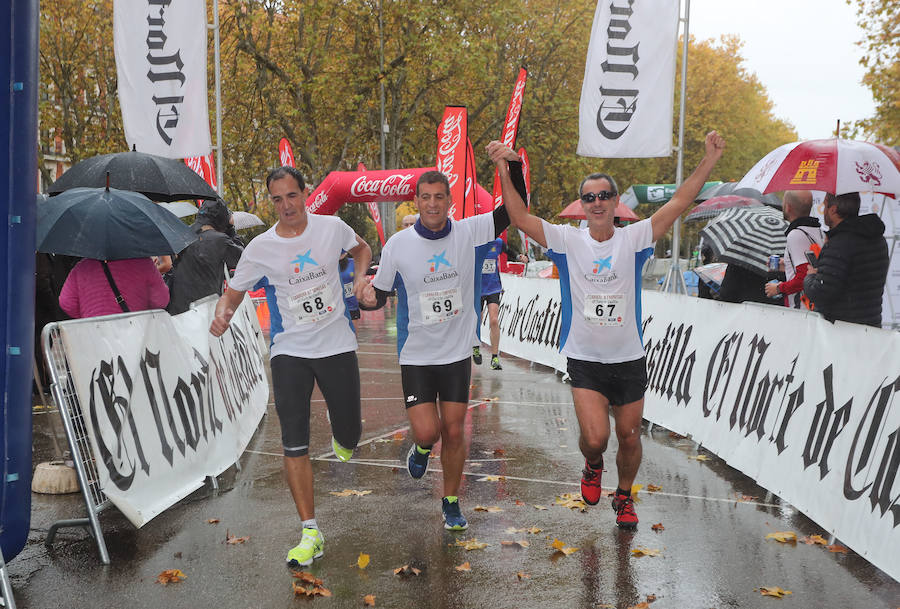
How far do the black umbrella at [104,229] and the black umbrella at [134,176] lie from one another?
53.8 inches

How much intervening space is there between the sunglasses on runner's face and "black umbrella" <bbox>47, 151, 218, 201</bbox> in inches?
154

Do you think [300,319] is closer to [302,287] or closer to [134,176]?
[302,287]

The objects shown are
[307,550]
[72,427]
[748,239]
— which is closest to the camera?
[307,550]

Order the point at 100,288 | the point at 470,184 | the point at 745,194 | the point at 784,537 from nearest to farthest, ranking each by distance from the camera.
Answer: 1. the point at 784,537
2. the point at 100,288
3. the point at 745,194
4. the point at 470,184

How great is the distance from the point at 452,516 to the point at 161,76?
31.7 ft

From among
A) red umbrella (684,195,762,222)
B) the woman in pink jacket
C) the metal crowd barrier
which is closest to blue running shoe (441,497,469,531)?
the metal crowd barrier

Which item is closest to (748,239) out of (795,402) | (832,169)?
(832,169)

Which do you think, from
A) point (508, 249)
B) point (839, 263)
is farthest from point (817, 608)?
point (508, 249)

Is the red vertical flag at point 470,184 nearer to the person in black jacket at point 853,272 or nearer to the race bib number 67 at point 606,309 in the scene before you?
the person in black jacket at point 853,272

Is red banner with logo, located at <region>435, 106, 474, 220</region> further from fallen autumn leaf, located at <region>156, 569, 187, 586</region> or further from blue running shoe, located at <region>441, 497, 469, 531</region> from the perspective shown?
fallen autumn leaf, located at <region>156, 569, 187, 586</region>

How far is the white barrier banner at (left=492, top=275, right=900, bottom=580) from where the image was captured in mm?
5133

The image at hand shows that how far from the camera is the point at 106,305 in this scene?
6797 millimetres

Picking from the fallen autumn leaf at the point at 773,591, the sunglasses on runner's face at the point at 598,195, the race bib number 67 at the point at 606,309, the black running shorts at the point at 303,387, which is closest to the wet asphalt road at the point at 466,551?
the fallen autumn leaf at the point at 773,591

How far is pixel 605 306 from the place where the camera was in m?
5.78
